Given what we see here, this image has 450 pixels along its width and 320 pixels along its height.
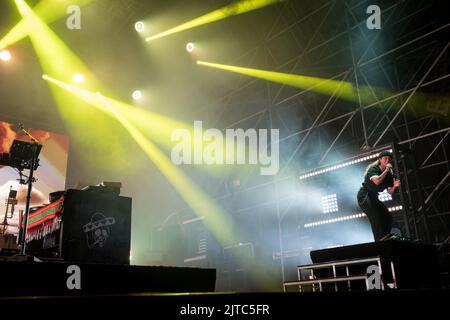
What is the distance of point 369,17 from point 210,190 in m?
5.99

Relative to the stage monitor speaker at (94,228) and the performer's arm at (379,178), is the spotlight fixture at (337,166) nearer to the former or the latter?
the performer's arm at (379,178)

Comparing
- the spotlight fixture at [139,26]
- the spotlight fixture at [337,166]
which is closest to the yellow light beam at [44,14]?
the spotlight fixture at [139,26]

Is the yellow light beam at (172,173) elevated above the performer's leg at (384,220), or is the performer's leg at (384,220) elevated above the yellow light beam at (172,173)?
the yellow light beam at (172,173)

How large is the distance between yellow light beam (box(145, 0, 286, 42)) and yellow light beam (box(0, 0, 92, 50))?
2133 mm

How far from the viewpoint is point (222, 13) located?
9.45 metres

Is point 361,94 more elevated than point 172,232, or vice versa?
point 361,94

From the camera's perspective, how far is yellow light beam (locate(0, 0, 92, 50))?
8.70 metres

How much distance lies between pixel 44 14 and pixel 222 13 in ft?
14.0

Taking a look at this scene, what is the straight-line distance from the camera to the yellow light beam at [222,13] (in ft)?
29.9

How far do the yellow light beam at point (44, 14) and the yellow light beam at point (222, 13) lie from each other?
213cm

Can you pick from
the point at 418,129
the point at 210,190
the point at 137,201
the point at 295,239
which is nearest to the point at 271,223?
the point at 295,239

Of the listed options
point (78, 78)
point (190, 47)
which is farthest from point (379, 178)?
point (78, 78)

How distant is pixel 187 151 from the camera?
1148 centimetres
